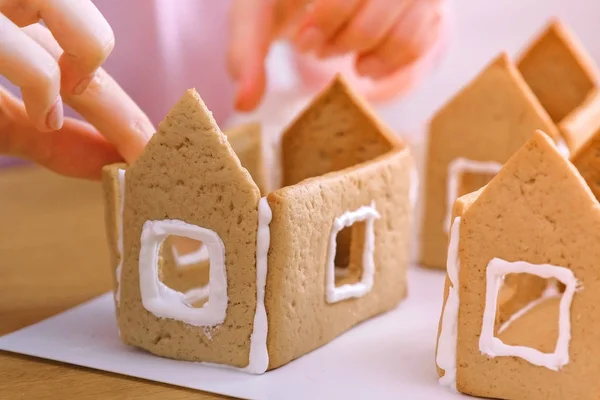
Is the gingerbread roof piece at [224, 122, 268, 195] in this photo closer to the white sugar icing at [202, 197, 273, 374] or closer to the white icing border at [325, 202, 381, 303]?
the white icing border at [325, 202, 381, 303]

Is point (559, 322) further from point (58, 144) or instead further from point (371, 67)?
point (371, 67)

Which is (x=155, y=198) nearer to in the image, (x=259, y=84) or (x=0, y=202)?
(x=259, y=84)

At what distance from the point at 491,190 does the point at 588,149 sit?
0.27m

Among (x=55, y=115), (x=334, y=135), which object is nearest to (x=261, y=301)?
(x=55, y=115)

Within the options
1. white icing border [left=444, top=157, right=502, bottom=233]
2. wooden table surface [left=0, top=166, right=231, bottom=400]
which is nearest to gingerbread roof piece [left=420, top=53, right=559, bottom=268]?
white icing border [left=444, top=157, right=502, bottom=233]

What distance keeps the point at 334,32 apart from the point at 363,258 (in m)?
0.48

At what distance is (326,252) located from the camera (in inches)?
43.4

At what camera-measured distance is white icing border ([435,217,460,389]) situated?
0.98 metres

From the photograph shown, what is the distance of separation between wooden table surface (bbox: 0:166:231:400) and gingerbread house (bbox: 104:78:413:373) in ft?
0.26

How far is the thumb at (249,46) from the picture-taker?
4.99 feet

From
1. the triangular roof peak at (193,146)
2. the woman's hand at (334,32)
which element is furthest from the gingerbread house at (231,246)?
the woman's hand at (334,32)

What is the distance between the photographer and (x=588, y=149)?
1.16 m

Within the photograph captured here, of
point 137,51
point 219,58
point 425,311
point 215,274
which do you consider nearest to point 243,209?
point 215,274

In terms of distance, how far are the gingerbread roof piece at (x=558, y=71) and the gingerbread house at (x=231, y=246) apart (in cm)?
45
